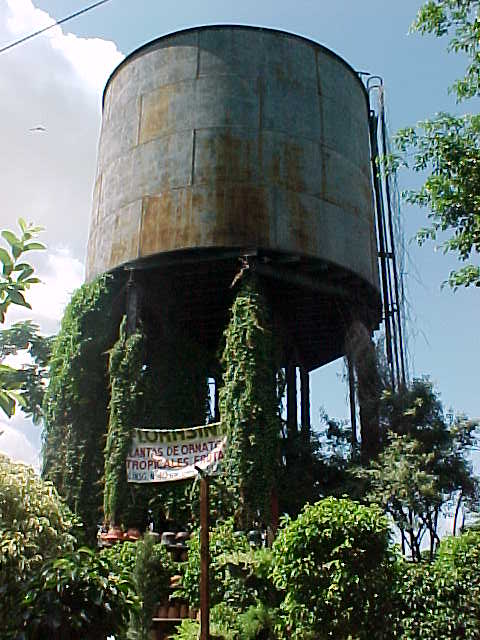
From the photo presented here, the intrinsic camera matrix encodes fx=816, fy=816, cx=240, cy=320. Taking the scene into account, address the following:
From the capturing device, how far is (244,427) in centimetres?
1480

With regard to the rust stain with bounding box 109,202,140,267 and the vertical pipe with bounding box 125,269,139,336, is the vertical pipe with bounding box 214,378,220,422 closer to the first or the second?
the vertical pipe with bounding box 125,269,139,336

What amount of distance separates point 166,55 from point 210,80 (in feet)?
4.53

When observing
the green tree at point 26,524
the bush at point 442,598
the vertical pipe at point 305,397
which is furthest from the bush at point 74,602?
the vertical pipe at point 305,397

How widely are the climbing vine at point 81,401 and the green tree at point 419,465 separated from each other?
17.7 ft

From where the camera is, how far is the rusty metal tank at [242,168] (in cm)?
1608

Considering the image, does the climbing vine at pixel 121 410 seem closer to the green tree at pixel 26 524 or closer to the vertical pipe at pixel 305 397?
the vertical pipe at pixel 305 397

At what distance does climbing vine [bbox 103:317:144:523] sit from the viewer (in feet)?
50.3

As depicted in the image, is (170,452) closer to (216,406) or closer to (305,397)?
(216,406)

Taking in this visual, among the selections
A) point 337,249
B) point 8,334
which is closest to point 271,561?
point 337,249

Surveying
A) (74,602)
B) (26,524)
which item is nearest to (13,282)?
(74,602)

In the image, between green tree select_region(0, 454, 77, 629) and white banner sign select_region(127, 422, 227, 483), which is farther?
white banner sign select_region(127, 422, 227, 483)

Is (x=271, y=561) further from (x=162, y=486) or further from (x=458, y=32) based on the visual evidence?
(x=458, y=32)

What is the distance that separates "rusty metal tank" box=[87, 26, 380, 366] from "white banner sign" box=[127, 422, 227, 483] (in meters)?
3.34

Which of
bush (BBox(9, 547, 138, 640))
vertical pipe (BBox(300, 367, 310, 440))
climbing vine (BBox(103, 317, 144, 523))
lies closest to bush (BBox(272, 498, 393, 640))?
bush (BBox(9, 547, 138, 640))
